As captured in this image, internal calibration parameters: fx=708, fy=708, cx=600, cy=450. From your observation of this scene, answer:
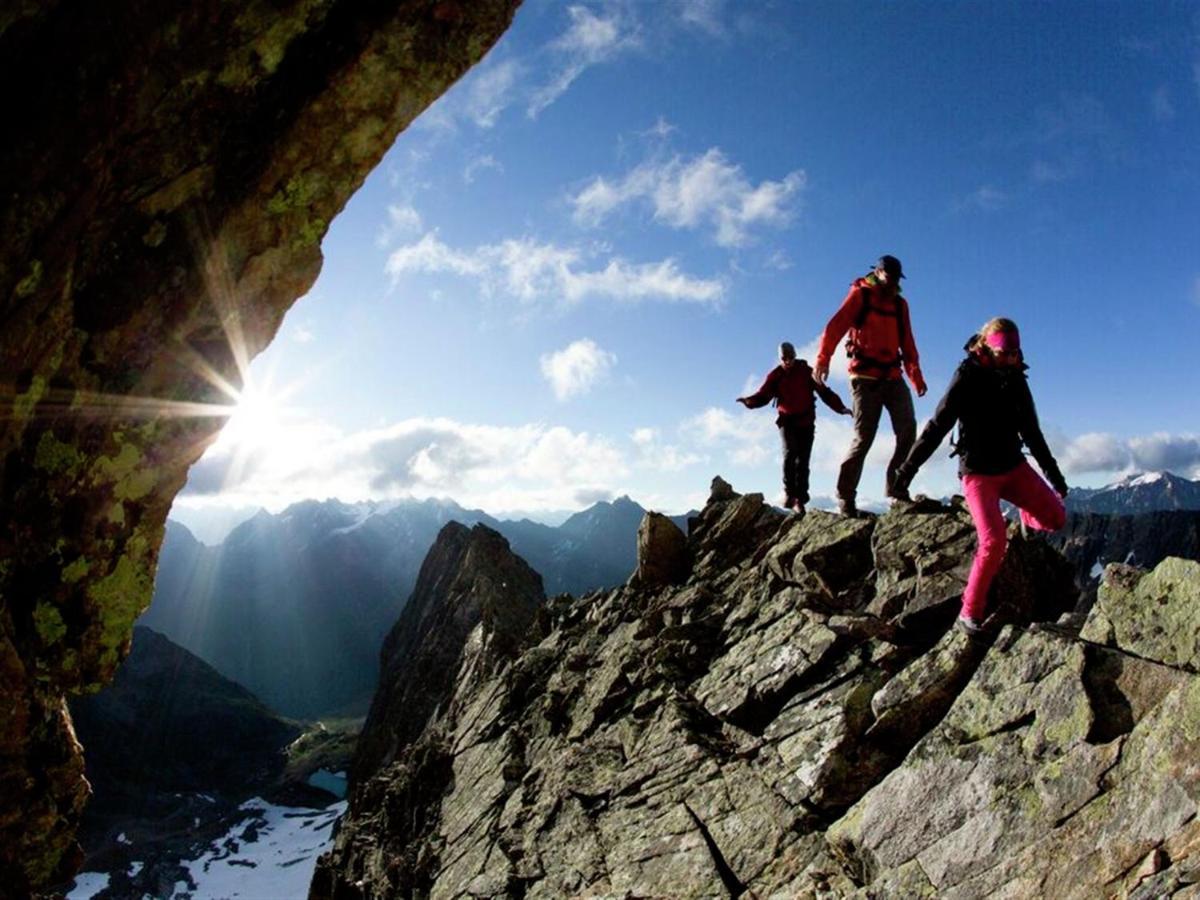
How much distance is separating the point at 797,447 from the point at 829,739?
34.4 feet

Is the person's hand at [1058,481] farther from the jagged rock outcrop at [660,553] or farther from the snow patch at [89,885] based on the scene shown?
the snow patch at [89,885]

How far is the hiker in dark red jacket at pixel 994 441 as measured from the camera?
12648 millimetres

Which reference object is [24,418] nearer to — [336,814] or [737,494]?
[737,494]

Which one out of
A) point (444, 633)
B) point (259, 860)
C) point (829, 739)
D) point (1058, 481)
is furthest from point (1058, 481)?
point (259, 860)

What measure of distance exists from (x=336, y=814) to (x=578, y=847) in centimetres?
18130

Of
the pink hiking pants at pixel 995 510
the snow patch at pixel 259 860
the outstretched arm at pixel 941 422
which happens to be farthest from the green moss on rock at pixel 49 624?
the snow patch at pixel 259 860

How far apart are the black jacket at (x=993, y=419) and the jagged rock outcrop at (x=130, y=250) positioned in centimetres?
981

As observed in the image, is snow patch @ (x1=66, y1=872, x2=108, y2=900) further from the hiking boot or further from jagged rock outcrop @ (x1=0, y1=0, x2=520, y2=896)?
the hiking boot

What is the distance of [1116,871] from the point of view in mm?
8516

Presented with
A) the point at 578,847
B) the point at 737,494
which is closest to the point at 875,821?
the point at 578,847

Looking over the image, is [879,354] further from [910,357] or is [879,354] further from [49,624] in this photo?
[49,624]

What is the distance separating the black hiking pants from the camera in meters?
22.7

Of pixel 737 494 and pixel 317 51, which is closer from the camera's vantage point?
pixel 317 51

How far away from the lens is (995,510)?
12727 millimetres
